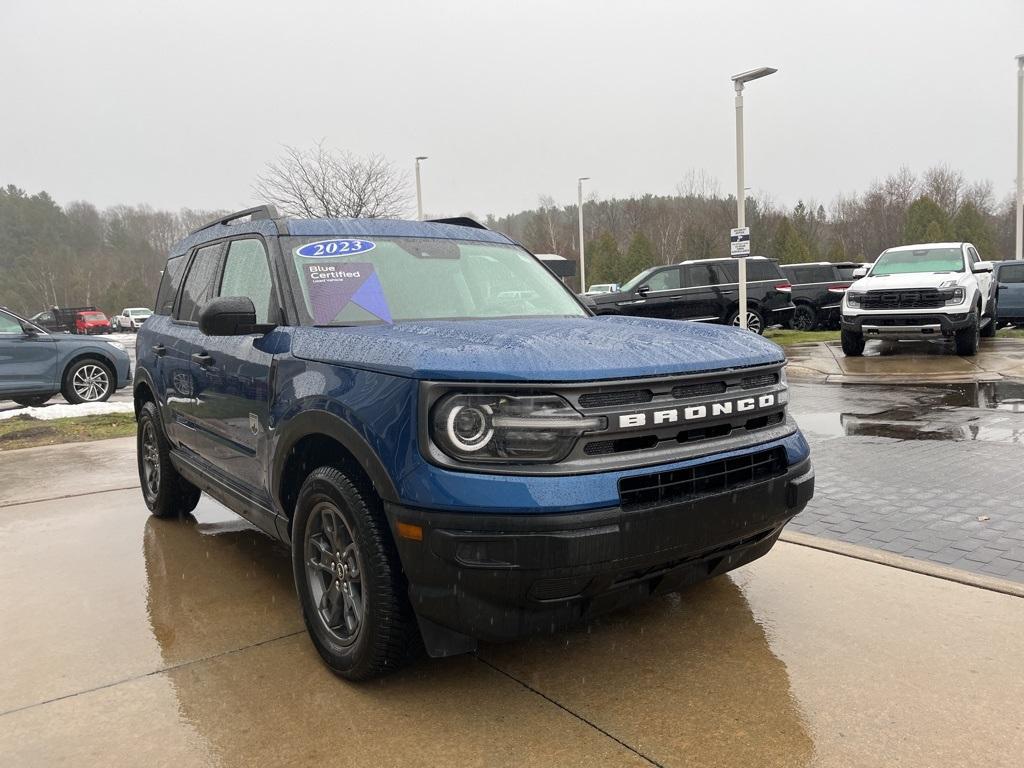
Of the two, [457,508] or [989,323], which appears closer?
[457,508]

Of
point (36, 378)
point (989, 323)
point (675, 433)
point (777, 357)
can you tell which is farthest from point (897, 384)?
point (36, 378)

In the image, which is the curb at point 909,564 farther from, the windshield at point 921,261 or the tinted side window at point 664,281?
the tinted side window at point 664,281

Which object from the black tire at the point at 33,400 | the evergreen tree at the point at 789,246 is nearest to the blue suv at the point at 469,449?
the black tire at the point at 33,400

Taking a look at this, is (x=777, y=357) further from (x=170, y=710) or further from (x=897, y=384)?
(x=897, y=384)

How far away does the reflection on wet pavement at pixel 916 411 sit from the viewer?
7.68m

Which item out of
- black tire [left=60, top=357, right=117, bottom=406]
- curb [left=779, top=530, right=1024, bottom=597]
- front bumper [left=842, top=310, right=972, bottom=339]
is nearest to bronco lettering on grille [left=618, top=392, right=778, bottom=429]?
curb [left=779, top=530, right=1024, bottom=597]

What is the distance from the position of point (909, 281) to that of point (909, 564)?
10792 millimetres

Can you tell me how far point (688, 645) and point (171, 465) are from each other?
3701 millimetres

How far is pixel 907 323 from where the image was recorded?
13250mm

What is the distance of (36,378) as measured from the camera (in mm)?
11773

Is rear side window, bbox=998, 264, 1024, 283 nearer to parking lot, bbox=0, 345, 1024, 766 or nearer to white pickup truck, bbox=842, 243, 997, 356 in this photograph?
white pickup truck, bbox=842, 243, 997, 356

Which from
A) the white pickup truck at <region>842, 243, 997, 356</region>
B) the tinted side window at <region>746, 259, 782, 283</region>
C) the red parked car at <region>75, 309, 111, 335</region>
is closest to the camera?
the white pickup truck at <region>842, 243, 997, 356</region>

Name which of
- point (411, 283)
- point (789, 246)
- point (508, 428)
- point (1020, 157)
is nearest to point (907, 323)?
point (411, 283)

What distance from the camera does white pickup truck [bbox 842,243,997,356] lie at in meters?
12.9
